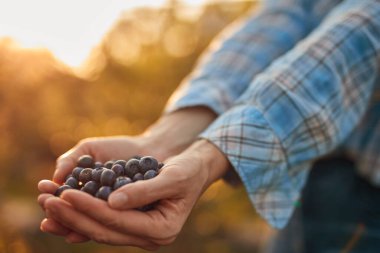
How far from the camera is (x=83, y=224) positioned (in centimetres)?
113

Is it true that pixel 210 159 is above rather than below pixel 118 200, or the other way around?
below

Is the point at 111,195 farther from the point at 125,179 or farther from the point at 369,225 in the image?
the point at 369,225

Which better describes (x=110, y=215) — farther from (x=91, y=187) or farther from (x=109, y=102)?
(x=109, y=102)

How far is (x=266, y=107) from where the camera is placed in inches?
55.9

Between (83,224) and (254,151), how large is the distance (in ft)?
1.51

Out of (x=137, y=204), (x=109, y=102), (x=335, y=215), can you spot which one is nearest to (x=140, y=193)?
(x=137, y=204)

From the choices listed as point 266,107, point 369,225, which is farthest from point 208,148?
point 369,225

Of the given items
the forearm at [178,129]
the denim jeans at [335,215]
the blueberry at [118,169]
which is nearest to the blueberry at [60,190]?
the blueberry at [118,169]

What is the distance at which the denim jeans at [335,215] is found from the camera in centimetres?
168

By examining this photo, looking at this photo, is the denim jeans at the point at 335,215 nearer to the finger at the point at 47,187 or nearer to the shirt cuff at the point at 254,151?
the shirt cuff at the point at 254,151

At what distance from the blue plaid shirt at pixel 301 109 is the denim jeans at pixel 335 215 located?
8 cm

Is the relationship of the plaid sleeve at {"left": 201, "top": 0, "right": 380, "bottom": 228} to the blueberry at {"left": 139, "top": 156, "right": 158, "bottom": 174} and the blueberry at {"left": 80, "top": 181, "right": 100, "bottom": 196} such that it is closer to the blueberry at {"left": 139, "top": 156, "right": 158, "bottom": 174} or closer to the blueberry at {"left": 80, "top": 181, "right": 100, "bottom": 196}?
the blueberry at {"left": 139, "top": 156, "right": 158, "bottom": 174}

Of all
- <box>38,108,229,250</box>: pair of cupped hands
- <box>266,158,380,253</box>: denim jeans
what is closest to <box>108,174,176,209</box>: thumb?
<box>38,108,229,250</box>: pair of cupped hands

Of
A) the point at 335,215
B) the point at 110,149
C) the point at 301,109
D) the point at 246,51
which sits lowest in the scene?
the point at 335,215
